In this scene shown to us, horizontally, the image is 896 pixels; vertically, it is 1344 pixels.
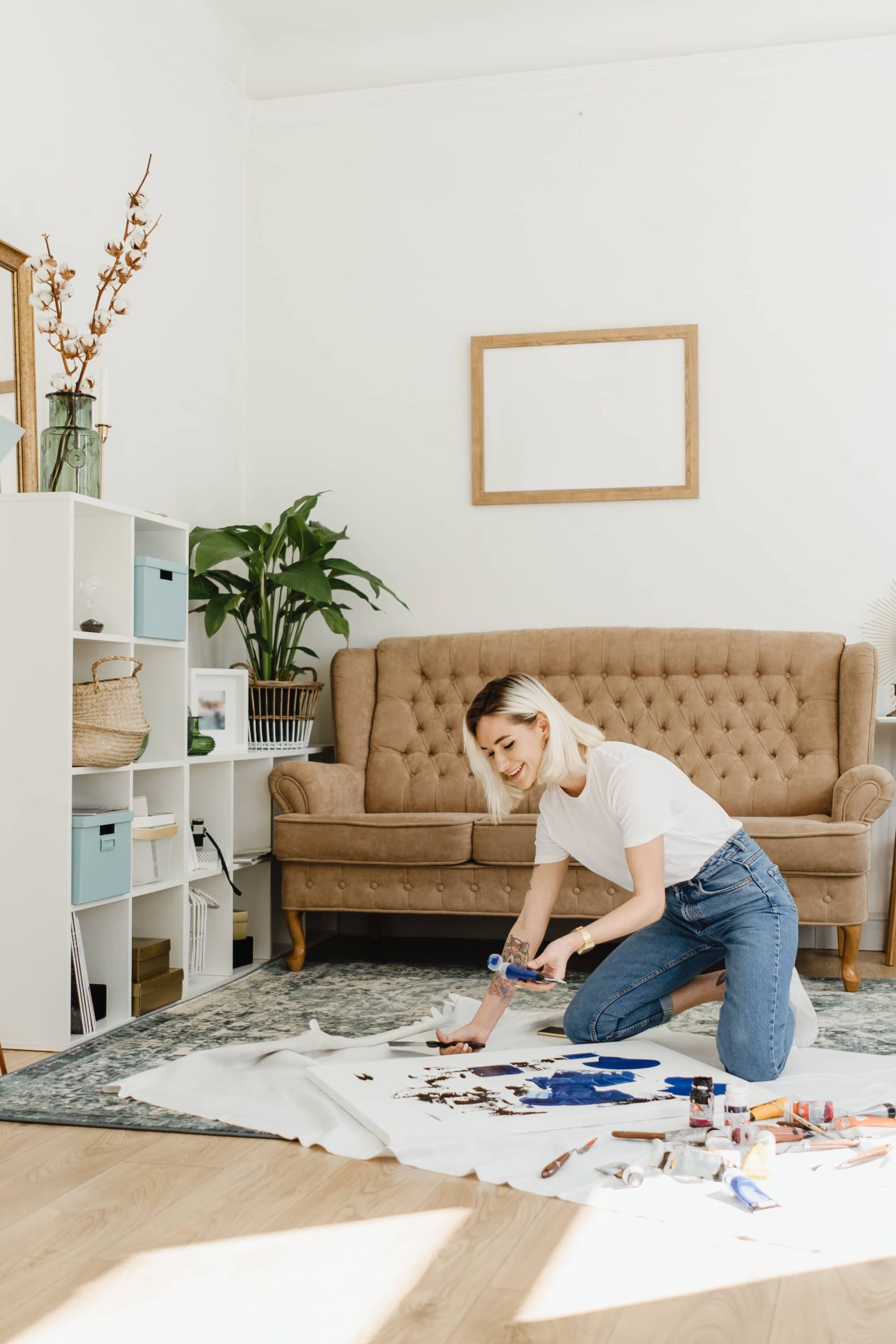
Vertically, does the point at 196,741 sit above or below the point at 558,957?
above

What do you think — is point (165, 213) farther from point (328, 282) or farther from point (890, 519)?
point (890, 519)

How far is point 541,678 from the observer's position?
443 centimetres

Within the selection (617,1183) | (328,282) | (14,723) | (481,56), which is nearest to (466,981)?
(14,723)

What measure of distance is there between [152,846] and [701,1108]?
1889 mm

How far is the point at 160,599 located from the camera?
3.44 m

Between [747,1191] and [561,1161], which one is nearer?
[747,1191]

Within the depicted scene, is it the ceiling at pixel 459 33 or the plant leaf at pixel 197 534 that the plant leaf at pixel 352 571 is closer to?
the plant leaf at pixel 197 534

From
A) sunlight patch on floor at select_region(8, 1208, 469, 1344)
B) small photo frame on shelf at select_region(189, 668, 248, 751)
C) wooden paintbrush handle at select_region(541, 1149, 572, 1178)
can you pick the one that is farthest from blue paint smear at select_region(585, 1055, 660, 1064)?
small photo frame on shelf at select_region(189, 668, 248, 751)

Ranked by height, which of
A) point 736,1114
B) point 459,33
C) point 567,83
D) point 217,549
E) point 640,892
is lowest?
point 736,1114

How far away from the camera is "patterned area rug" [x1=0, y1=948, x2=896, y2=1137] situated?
2412 millimetres

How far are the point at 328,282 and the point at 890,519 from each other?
237 centimetres

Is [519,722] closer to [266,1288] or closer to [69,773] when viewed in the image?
[266,1288]

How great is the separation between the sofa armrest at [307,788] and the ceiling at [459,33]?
266 cm

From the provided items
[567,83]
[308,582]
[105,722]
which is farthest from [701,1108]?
[567,83]
